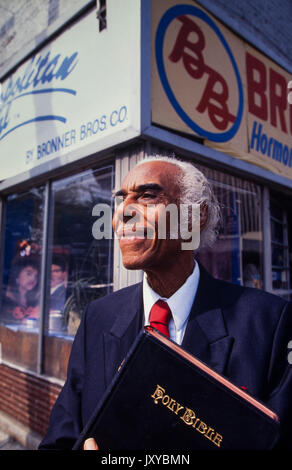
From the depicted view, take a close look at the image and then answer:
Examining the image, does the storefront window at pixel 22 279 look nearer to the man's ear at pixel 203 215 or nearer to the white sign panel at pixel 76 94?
the white sign panel at pixel 76 94

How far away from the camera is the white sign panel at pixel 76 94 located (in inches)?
112

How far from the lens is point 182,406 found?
0.96 meters

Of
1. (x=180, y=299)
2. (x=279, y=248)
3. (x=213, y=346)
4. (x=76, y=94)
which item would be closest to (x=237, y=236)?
(x=279, y=248)

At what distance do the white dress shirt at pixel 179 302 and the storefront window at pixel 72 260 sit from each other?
1.84m

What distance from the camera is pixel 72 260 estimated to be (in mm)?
3873

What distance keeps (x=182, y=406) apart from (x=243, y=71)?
12.8 feet

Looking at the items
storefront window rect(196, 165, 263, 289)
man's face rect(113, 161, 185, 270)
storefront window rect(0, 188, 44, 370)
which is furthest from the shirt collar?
storefront window rect(0, 188, 44, 370)

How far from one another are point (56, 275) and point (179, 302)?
2883mm

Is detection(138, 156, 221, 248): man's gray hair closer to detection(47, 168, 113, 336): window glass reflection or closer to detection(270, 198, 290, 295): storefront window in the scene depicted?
detection(47, 168, 113, 336): window glass reflection

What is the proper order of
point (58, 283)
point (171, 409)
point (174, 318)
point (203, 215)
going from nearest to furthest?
point (171, 409) < point (174, 318) < point (203, 215) < point (58, 283)

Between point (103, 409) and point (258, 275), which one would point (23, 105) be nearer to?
point (258, 275)

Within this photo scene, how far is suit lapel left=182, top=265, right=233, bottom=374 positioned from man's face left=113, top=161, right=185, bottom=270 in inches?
9.1

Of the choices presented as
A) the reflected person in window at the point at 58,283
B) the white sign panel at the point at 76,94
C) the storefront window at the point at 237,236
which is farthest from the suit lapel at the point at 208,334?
the reflected person in window at the point at 58,283

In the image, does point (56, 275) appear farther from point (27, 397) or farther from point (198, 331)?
point (198, 331)
